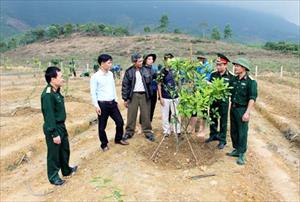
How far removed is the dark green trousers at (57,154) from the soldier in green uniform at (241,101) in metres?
2.77

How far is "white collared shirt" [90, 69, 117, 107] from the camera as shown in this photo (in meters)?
6.34

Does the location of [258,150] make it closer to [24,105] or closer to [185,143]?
[185,143]

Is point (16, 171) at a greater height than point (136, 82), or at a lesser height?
lesser

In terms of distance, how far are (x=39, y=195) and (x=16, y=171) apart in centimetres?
182

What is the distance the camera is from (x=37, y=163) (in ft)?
25.7

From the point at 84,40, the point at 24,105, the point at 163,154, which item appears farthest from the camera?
the point at 84,40

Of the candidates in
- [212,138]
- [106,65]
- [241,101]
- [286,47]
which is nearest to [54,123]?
[106,65]

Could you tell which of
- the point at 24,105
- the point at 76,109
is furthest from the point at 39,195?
the point at 24,105

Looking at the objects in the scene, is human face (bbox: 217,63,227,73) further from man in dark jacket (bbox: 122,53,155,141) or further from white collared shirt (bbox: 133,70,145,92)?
white collared shirt (bbox: 133,70,145,92)

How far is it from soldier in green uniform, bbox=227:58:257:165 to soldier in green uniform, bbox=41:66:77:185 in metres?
2.76

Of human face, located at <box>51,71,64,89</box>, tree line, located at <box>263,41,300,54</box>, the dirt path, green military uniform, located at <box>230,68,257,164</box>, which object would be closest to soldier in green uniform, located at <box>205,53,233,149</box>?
the dirt path

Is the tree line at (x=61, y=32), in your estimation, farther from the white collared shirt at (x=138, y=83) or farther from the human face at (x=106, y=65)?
the human face at (x=106, y=65)

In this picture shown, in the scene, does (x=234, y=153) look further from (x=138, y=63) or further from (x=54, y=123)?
(x=54, y=123)

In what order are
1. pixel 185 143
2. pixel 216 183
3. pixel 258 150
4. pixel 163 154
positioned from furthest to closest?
pixel 258 150 → pixel 185 143 → pixel 163 154 → pixel 216 183
